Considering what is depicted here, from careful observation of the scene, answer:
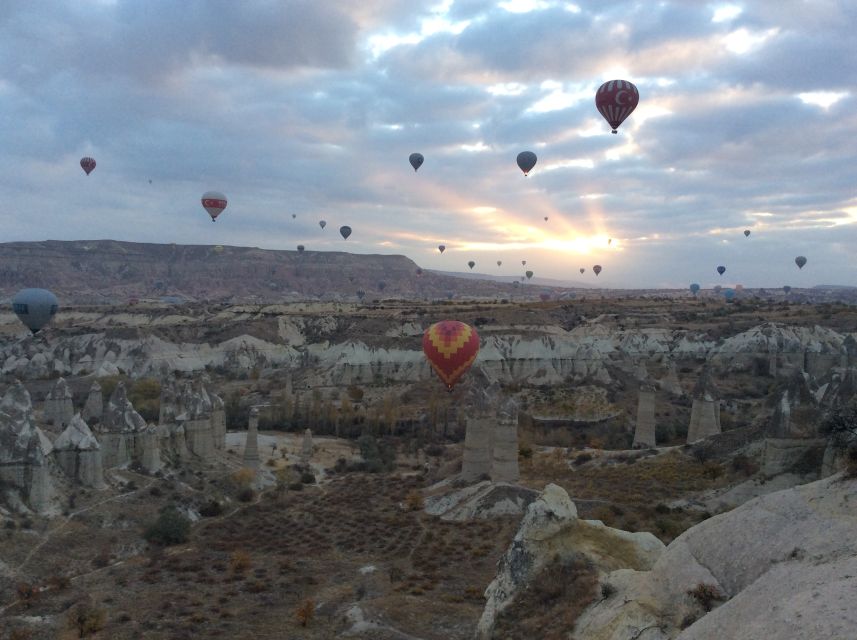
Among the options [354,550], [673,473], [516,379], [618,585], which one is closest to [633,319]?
[516,379]

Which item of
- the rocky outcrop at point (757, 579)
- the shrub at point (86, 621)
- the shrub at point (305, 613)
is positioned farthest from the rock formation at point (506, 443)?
the rocky outcrop at point (757, 579)

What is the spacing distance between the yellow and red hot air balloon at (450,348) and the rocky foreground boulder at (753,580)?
2193cm

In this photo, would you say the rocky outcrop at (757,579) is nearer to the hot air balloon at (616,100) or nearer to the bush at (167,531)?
the bush at (167,531)

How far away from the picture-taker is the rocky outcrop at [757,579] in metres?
6.62

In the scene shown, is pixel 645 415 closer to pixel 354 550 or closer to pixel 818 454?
pixel 818 454

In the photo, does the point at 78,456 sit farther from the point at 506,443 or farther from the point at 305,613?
the point at 506,443

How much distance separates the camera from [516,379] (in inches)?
2525

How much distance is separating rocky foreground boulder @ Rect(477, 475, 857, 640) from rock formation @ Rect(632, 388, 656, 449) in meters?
24.7

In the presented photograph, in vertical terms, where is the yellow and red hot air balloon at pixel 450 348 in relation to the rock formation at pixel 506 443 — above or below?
above

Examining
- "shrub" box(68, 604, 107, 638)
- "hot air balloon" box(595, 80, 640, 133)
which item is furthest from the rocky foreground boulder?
"hot air balloon" box(595, 80, 640, 133)

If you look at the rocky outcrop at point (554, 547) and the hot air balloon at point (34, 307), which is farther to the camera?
the hot air balloon at point (34, 307)

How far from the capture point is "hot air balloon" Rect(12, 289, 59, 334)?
4391 centimetres

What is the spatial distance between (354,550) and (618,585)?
1564 cm

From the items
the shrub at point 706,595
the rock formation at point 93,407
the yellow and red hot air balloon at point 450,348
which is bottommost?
the rock formation at point 93,407
